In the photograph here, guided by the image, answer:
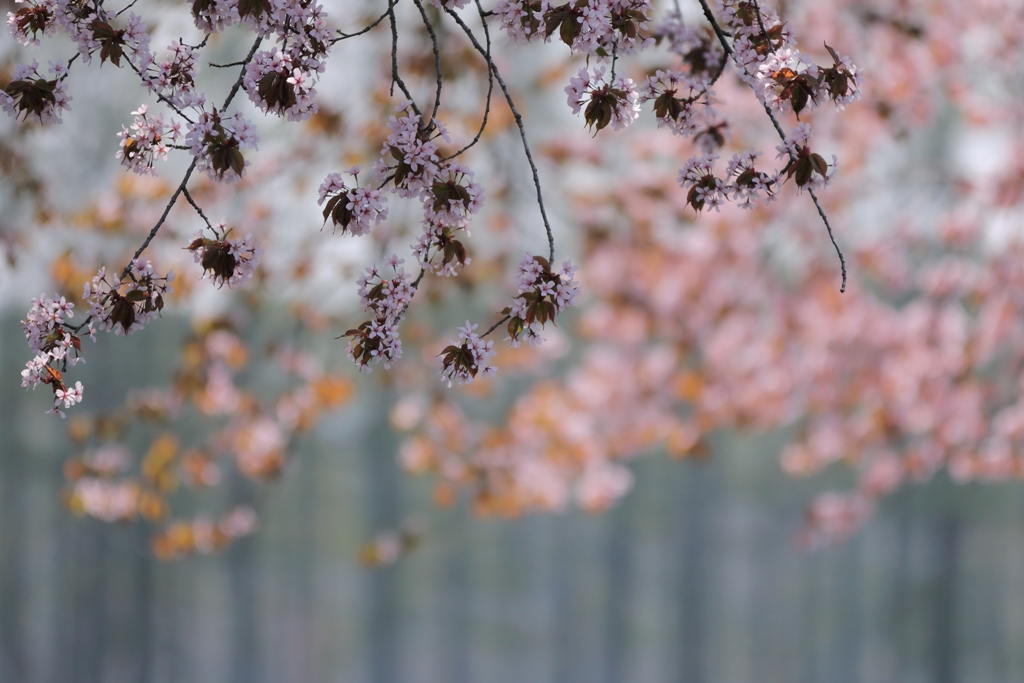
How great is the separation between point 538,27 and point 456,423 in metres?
3.21

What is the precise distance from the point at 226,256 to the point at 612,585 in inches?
602

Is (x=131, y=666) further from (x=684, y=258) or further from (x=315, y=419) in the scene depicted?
(x=684, y=258)

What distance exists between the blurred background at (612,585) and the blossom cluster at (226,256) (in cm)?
1211

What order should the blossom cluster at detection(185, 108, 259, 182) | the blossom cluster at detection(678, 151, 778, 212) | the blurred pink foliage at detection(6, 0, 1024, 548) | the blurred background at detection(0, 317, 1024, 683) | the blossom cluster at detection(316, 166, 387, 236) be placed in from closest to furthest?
the blossom cluster at detection(185, 108, 259, 182) < the blossom cluster at detection(316, 166, 387, 236) < the blossom cluster at detection(678, 151, 778, 212) < the blurred pink foliage at detection(6, 0, 1024, 548) < the blurred background at detection(0, 317, 1024, 683)

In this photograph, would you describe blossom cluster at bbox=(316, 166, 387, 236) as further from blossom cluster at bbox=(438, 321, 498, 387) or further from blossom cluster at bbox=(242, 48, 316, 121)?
blossom cluster at bbox=(438, 321, 498, 387)

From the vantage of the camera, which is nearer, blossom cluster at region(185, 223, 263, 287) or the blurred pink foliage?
blossom cluster at region(185, 223, 263, 287)

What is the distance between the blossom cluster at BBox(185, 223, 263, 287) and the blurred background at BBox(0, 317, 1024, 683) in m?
12.1

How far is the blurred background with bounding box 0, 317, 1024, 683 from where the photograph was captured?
46.5 feet

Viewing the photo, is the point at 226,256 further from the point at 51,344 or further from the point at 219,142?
the point at 51,344

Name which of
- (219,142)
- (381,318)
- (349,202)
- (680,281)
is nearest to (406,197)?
(349,202)

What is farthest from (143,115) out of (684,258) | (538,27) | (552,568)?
(552,568)

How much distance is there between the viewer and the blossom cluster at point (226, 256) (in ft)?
5.03

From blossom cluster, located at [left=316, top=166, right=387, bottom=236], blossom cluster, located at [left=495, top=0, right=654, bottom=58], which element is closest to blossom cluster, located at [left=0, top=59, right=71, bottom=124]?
blossom cluster, located at [left=316, top=166, right=387, bottom=236]

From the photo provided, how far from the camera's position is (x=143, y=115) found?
157 cm
